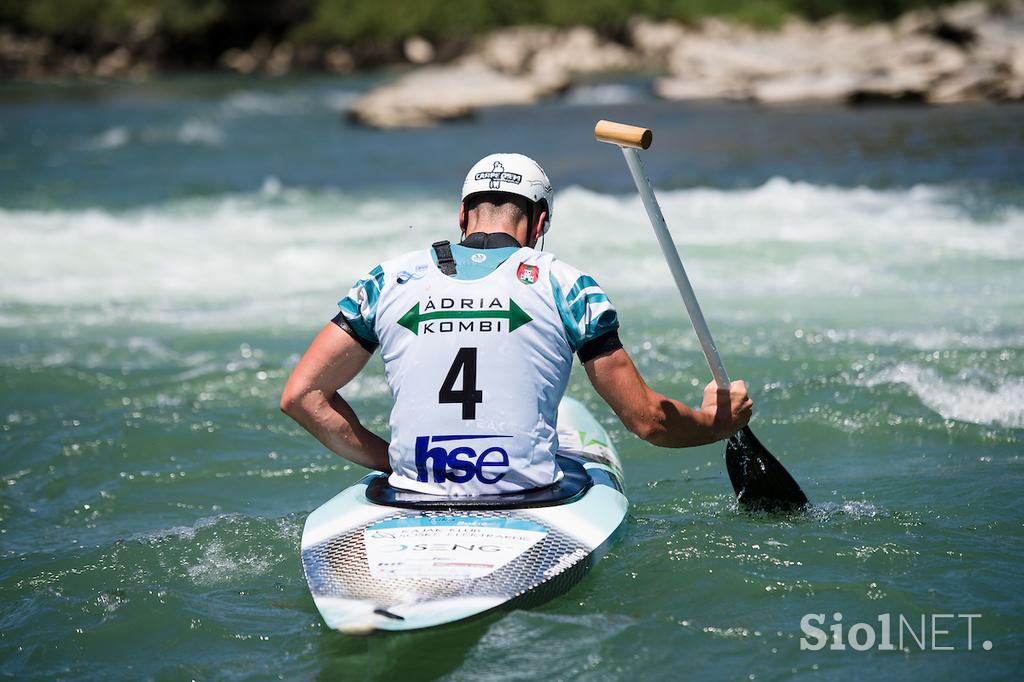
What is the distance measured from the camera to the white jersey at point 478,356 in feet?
11.0

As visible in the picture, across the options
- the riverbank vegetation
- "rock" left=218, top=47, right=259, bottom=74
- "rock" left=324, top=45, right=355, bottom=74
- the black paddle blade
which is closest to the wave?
the black paddle blade

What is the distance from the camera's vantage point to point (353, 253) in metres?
10.4

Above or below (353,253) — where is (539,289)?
below

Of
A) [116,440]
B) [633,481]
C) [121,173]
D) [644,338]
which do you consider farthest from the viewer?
[121,173]

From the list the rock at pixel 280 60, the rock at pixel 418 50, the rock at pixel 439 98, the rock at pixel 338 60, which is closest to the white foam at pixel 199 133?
the rock at pixel 439 98

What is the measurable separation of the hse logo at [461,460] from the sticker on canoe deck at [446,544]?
128 millimetres

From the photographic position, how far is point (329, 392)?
3.66 metres

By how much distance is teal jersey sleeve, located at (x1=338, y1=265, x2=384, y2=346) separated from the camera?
346 cm

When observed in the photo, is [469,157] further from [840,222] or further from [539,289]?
[539,289]

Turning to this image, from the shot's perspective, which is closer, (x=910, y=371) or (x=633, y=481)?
(x=633, y=481)

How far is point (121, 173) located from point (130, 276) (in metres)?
8.09

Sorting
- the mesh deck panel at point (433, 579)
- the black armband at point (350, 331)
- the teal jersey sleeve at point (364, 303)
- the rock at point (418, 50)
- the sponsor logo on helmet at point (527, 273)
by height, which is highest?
the rock at point (418, 50)

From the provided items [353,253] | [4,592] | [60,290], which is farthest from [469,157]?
[4,592]

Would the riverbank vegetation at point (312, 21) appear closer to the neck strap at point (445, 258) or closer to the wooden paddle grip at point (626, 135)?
the wooden paddle grip at point (626, 135)
